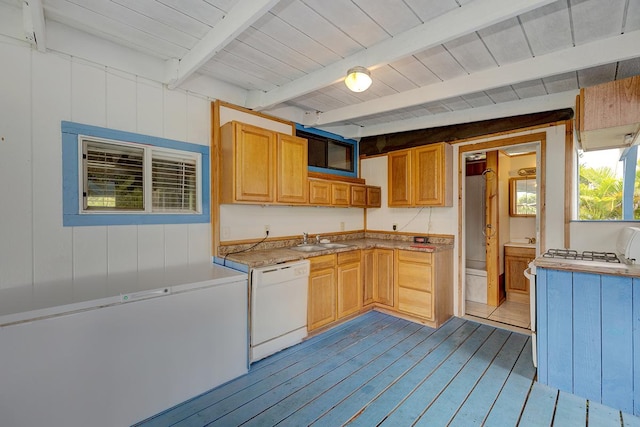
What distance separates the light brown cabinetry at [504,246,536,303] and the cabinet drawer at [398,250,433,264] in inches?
73.7

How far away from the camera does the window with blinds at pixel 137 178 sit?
7.47 feet

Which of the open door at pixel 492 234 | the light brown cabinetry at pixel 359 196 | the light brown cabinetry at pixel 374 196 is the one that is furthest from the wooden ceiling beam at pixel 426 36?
the open door at pixel 492 234

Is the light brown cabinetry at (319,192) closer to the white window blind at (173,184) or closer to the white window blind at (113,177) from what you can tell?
the white window blind at (173,184)

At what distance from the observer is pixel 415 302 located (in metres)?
3.59

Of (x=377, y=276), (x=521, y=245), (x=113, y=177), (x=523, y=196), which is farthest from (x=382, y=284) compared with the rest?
(x=113, y=177)

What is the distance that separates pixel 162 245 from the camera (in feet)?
8.53

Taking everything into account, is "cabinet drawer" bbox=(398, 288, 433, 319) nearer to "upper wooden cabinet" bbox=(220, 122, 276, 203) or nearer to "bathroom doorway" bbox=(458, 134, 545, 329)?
"bathroom doorway" bbox=(458, 134, 545, 329)

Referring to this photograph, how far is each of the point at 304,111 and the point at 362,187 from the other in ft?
4.46

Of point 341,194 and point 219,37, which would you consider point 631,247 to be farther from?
point 219,37

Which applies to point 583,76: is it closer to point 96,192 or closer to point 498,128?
point 498,128

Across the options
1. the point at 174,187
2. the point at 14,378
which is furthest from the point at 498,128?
the point at 14,378

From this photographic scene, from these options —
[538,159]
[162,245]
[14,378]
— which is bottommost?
[14,378]

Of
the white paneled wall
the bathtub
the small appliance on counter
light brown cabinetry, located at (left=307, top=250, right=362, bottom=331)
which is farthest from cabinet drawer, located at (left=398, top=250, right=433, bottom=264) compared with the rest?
the white paneled wall

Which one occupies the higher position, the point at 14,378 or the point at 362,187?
the point at 362,187
